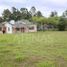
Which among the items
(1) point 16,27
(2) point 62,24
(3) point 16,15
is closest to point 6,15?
(3) point 16,15

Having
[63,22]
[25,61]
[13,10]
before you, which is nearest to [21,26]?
[63,22]

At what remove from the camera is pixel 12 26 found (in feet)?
189

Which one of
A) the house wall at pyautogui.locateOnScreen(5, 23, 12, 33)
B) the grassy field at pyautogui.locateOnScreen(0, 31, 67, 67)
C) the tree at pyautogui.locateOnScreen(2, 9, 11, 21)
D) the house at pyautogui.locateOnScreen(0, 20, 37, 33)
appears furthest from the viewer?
the tree at pyautogui.locateOnScreen(2, 9, 11, 21)

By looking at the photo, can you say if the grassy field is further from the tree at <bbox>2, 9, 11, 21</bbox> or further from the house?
the tree at <bbox>2, 9, 11, 21</bbox>

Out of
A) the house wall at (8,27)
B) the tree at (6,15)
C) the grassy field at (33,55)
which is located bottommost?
the grassy field at (33,55)

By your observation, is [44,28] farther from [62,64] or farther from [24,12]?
[62,64]

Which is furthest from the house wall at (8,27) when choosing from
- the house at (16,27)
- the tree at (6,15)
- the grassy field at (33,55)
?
the grassy field at (33,55)

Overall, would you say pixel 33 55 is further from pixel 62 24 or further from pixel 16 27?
pixel 62 24

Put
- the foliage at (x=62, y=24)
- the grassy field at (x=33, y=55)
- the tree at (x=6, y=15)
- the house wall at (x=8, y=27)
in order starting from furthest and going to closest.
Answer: the tree at (x=6, y=15), the foliage at (x=62, y=24), the house wall at (x=8, y=27), the grassy field at (x=33, y=55)

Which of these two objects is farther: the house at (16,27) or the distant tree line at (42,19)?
the distant tree line at (42,19)

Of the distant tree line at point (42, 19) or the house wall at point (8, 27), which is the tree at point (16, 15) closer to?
the distant tree line at point (42, 19)

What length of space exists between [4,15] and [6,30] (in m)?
27.8

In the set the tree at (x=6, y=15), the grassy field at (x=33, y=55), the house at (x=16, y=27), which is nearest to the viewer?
the grassy field at (x=33, y=55)

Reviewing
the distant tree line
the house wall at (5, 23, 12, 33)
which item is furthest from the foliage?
the house wall at (5, 23, 12, 33)
